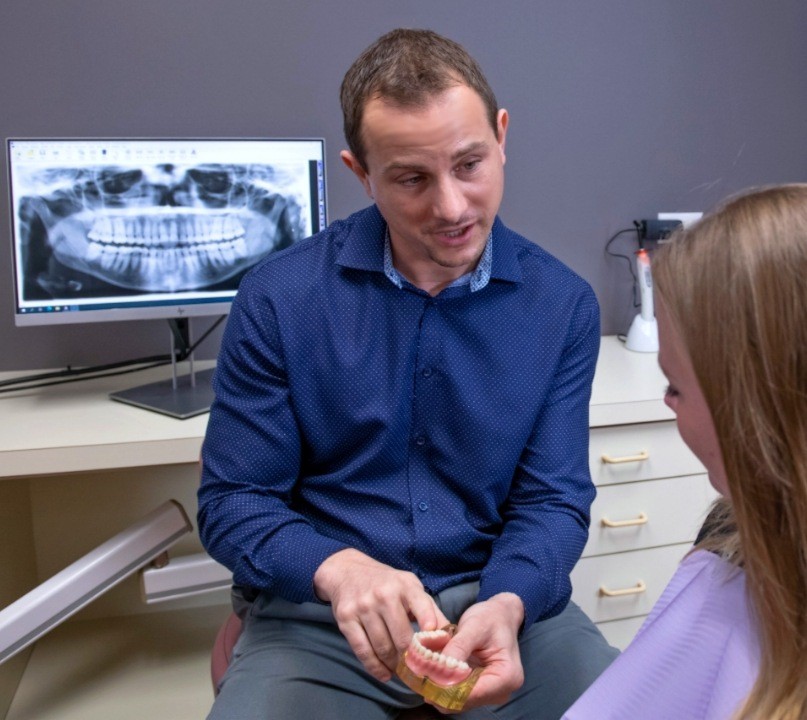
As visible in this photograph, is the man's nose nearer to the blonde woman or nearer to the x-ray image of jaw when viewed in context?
the blonde woman

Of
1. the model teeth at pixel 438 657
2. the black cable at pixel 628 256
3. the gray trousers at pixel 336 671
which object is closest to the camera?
the model teeth at pixel 438 657

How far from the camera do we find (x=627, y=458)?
1731 mm

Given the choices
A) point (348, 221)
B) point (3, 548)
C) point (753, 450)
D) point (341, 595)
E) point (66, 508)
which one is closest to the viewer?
point (753, 450)

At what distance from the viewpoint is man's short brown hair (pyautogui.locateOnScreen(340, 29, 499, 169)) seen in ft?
3.58

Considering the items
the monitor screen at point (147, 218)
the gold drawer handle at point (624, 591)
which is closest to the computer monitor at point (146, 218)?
the monitor screen at point (147, 218)

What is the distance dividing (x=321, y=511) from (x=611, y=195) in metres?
1.38

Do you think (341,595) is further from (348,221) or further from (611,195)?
(611,195)

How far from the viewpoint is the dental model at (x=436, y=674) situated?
0.89 m

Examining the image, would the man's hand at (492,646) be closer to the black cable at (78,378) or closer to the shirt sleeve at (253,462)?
the shirt sleeve at (253,462)

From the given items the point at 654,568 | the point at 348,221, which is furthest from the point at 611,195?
the point at 348,221

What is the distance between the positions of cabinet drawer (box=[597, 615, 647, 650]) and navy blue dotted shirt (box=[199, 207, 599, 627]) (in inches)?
28.4

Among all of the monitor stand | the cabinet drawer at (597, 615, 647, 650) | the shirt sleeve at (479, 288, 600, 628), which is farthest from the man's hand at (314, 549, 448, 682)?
the cabinet drawer at (597, 615, 647, 650)

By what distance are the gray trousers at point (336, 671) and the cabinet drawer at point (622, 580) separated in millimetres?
589

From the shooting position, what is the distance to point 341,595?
1.03m
